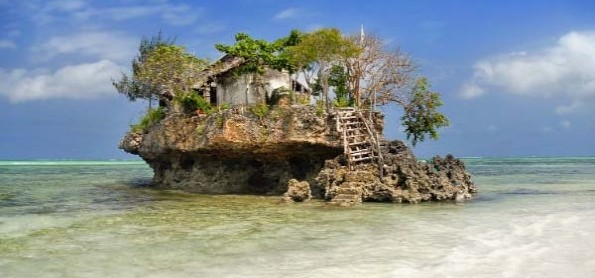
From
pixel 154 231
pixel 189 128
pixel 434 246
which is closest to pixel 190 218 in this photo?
pixel 154 231

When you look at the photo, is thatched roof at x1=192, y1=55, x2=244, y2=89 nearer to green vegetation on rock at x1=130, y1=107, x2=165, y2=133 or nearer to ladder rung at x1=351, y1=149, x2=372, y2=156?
green vegetation on rock at x1=130, y1=107, x2=165, y2=133

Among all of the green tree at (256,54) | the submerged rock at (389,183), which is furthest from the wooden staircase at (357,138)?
the green tree at (256,54)

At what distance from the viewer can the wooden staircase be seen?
57.1ft

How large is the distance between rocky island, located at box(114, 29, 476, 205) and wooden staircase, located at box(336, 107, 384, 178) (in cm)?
4

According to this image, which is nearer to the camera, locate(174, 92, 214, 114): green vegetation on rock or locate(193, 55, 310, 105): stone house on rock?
locate(174, 92, 214, 114): green vegetation on rock

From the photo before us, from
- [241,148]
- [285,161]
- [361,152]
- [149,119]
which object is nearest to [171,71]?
[149,119]

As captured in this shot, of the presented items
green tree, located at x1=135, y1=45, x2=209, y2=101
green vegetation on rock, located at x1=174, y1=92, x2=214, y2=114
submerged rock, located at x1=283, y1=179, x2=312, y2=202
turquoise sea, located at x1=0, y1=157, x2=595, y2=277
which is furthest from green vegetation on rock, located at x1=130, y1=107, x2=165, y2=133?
submerged rock, located at x1=283, y1=179, x2=312, y2=202

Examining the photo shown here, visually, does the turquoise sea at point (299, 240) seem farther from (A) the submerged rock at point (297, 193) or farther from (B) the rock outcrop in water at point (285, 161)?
(B) the rock outcrop in water at point (285, 161)

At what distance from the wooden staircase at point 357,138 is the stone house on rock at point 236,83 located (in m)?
4.94

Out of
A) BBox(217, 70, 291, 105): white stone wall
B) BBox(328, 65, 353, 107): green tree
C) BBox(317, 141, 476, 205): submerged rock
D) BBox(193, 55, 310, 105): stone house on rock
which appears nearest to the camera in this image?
BBox(317, 141, 476, 205): submerged rock

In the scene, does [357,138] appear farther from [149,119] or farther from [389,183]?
[149,119]

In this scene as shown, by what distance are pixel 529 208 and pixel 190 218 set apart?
9.46 metres

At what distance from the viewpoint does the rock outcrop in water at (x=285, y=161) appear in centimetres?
1706

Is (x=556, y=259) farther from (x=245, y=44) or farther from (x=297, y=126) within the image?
(x=245, y=44)
